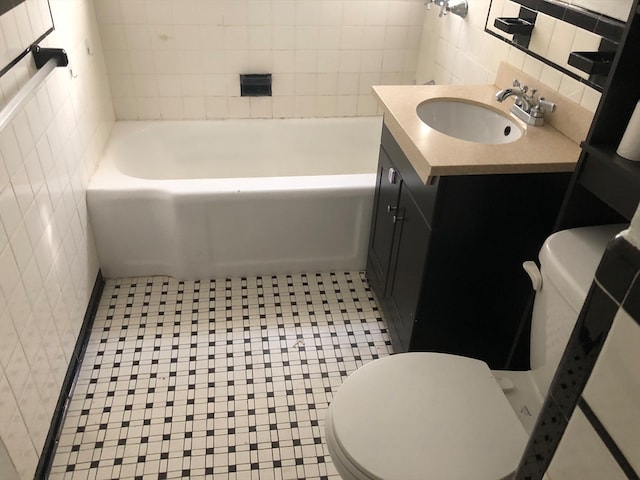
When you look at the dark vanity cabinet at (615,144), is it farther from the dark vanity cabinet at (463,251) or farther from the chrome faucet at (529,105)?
the chrome faucet at (529,105)

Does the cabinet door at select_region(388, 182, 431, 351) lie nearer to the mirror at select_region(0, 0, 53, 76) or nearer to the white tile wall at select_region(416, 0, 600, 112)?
the white tile wall at select_region(416, 0, 600, 112)

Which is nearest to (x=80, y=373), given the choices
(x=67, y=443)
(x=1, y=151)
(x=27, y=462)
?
(x=67, y=443)

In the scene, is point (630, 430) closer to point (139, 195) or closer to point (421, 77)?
point (139, 195)

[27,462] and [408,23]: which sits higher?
[408,23]

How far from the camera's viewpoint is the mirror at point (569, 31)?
56.1 inches

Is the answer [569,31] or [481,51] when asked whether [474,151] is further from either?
[481,51]

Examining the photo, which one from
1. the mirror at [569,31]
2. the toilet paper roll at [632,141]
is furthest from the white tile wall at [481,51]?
the toilet paper roll at [632,141]

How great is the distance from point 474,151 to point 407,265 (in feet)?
1.57

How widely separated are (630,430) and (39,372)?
1.58 meters

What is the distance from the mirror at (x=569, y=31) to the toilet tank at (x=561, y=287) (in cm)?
48

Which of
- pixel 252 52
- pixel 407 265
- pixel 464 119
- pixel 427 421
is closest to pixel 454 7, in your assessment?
pixel 464 119

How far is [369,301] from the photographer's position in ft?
7.68

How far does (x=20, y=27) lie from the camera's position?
1548 millimetres

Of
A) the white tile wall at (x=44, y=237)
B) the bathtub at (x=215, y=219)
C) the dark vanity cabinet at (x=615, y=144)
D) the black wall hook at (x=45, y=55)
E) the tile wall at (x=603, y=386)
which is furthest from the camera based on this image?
the bathtub at (x=215, y=219)
